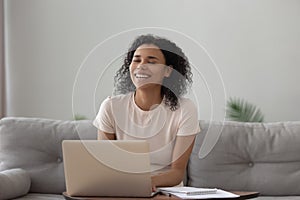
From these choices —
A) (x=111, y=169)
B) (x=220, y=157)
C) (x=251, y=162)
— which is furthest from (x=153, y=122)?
(x=251, y=162)

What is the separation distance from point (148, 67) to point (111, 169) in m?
0.36

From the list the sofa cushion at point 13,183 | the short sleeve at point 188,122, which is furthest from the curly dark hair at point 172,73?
the sofa cushion at point 13,183

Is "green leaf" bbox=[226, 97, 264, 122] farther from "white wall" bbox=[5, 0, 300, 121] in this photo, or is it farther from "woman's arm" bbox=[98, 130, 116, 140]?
"woman's arm" bbox=[98, 130, 116, 140]

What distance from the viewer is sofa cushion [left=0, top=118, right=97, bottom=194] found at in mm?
2701

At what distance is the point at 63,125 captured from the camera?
283 cm

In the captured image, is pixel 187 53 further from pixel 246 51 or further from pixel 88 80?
pixel 246 51

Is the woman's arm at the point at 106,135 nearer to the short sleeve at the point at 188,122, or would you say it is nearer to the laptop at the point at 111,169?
the short sleeve at the point at 188,122

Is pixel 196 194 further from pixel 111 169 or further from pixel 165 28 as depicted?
pixel 165 28

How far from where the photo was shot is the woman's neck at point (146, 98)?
2010 millimetres

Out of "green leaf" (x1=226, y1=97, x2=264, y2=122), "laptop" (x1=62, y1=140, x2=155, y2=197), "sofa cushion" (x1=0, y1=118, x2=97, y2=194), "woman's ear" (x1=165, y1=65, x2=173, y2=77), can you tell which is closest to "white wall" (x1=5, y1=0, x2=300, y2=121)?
"green leaf" (x1=226, y1=97, x2=264, y2=122)

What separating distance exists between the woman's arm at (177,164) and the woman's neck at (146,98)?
0.55 ft

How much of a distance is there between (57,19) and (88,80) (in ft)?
6.62

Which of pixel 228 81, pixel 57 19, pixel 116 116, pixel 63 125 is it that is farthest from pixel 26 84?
pixel 116 116

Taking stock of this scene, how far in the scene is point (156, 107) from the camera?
82.1 inches
